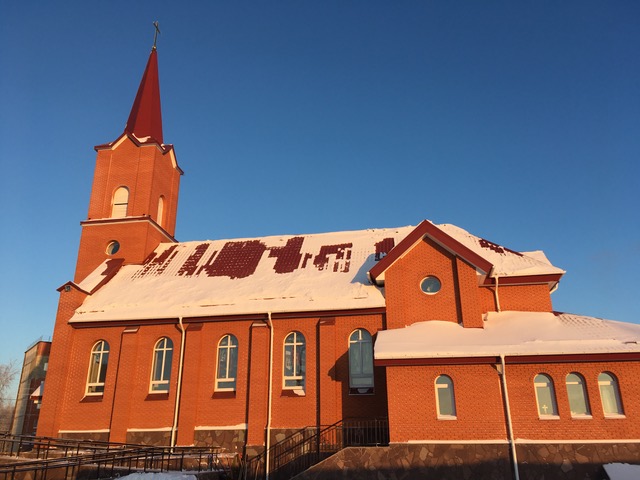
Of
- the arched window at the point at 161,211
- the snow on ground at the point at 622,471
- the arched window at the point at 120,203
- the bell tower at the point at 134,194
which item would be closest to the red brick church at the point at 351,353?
the bell tower at the point at 134,194

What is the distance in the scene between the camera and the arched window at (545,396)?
54.5ft

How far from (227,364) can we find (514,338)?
10749 mm

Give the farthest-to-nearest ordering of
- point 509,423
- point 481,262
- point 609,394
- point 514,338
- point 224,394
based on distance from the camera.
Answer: point 224,394
point 481,262
point 514,338
point 609,394
point 509,423

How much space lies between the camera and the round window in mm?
28203

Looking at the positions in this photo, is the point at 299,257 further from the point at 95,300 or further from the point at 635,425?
the point at 635,425

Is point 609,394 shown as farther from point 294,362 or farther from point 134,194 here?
point 134,194

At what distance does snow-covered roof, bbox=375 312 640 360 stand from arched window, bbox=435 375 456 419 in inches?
31.8

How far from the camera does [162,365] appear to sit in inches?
889

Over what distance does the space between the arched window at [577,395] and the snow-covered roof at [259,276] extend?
4.73 meters

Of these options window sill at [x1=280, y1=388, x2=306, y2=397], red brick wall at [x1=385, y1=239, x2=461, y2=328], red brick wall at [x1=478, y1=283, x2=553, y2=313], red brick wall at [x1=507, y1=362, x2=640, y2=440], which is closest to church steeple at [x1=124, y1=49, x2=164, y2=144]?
window sill at [x1=280, y1=388, x2=306, y2=397]

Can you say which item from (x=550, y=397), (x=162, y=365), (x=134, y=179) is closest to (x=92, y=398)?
(x=162, y=365)

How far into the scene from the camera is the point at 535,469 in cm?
1563

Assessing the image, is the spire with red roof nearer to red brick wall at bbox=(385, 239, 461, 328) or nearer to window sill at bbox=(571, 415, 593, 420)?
red brick wall at bbox=(385, 239, 461, 328)

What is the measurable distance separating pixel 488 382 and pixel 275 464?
7.82 m
